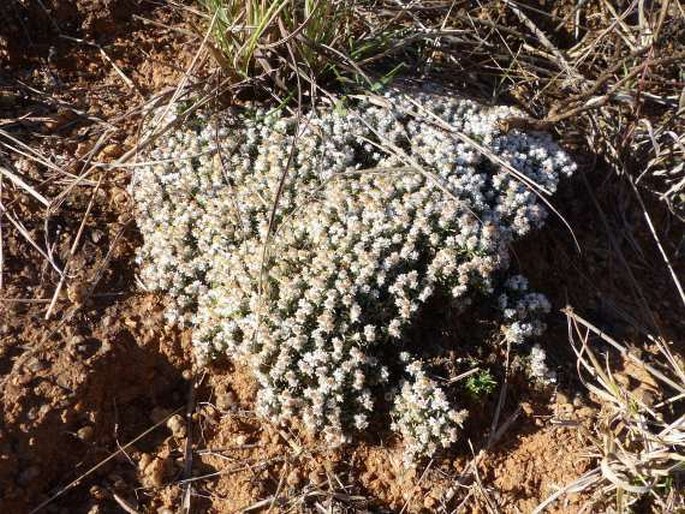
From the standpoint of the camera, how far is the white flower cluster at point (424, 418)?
9.32 ft

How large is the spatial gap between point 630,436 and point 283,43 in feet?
7.42

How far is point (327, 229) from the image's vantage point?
119 inches

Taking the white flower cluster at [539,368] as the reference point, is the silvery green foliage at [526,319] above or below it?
above

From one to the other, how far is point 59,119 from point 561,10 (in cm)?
287

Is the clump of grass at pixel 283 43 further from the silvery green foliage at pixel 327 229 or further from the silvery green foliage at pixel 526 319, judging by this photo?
the silvery green foliage at pixel 526 319

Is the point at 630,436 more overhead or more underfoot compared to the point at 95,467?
more overhead

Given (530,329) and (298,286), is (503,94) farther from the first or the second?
(298,286)

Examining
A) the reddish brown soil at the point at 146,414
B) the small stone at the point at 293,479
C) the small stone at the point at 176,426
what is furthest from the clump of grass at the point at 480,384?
the small stone at the point at 176,426

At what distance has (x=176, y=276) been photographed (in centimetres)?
310

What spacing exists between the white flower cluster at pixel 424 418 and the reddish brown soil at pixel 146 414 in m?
0.10

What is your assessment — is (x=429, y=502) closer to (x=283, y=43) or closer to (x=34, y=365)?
(x=34, y=365)

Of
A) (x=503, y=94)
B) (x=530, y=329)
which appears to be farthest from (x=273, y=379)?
(x=503, y=94)

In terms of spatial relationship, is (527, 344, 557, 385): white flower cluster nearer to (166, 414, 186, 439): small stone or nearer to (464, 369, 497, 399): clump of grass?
(464, 369, 497, 399): clump of grass

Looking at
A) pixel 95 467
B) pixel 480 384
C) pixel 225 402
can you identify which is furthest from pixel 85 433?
pixel 480 384
